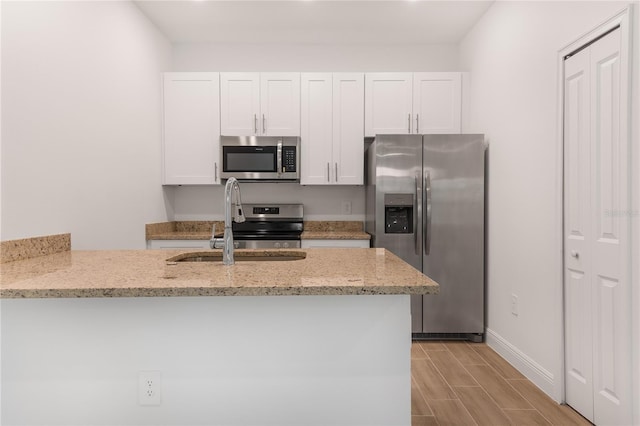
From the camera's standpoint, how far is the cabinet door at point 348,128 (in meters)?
3.67

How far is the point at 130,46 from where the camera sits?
312 cm

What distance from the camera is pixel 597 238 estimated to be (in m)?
1.99

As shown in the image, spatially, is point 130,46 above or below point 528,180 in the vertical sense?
above

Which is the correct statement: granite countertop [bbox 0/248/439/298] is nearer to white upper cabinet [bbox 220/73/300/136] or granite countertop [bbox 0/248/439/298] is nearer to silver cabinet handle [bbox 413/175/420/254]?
silver cabinet handle [bbox 413/175/420/254]

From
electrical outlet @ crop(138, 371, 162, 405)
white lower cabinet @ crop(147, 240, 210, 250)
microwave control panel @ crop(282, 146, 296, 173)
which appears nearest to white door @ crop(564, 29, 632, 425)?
electrical outlet @ crop(138, 371, 162, 405)

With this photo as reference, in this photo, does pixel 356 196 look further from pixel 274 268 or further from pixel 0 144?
pixel 0 144

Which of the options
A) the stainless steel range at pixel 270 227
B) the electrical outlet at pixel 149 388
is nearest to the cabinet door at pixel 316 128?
the stainless steel range at pixel 270 227

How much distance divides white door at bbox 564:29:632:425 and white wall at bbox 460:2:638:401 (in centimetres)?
11

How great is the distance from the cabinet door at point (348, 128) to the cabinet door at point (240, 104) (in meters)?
0.77

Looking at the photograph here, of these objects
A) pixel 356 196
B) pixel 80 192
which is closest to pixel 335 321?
pixel 80 192

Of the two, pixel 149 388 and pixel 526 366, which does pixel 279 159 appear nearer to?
pixel 149 388

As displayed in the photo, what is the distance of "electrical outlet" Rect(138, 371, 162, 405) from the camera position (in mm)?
1417

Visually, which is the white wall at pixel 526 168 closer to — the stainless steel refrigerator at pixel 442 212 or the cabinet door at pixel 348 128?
the stainless steel refrigerator at pixel 442 212

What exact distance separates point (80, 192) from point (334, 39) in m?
2.77
